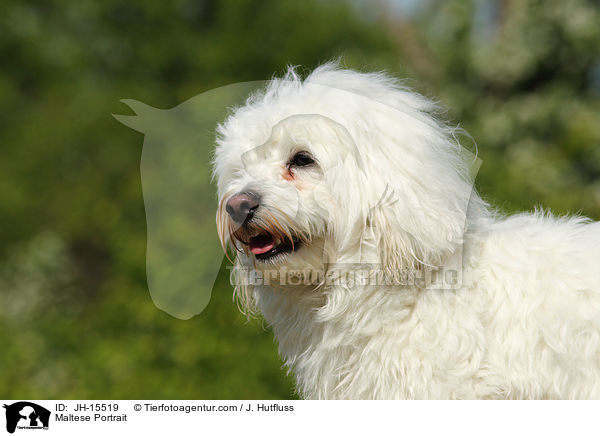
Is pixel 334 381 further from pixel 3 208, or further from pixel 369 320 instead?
pixel 3 208

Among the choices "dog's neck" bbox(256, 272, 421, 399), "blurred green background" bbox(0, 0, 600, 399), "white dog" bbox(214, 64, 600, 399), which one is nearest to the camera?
"white dog" bbox(214, 64, 600, 399)

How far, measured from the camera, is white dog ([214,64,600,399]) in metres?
2.45

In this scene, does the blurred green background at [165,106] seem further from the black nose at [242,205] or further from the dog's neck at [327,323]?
the black nose at [242,205]

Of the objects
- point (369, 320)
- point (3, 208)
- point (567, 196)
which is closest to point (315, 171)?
point (369, 320)

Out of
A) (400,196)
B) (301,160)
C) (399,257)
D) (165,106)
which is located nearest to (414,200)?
(400,196)

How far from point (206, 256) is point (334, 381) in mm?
3300

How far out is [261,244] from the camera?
2654 mm

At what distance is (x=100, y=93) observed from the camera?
1202cm

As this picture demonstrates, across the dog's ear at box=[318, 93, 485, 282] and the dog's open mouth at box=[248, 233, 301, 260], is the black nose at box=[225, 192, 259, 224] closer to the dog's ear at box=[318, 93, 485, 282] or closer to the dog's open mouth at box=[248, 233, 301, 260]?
the dog's open mouth at box=[248, 233, 301, 260]
